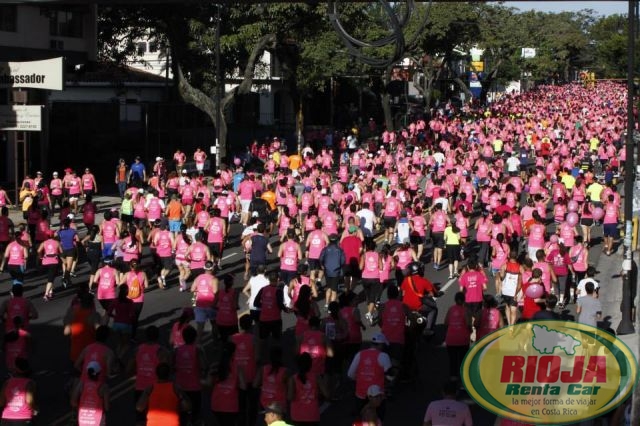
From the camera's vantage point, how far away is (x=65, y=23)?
120ft

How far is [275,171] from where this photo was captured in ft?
116

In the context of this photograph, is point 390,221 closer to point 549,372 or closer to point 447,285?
point 447,285

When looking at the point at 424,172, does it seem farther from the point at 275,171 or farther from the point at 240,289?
the point at 240,289

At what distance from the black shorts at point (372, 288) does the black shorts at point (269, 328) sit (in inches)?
121

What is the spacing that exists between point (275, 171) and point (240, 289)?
50.0ft

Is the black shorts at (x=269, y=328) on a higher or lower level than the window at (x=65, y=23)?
lower

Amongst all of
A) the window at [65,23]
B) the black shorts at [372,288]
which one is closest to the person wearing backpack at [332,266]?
the black shorts at [372,288]

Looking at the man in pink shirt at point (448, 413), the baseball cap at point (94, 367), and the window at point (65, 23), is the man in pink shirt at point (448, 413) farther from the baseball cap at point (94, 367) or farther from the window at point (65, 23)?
the window at point (65, 23)

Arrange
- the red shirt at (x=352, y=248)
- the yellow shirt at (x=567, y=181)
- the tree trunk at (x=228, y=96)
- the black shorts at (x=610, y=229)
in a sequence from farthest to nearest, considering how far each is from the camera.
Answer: the tree trunk at (x=228, y=96)
the yellow shirt at (x=567, y=181)
the black shorts at (x=610, y=229)
the red shirt at (x=352, y=248)

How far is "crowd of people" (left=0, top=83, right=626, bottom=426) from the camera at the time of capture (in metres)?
10.8

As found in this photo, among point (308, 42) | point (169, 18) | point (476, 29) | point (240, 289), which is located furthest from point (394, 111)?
point (240, 289)

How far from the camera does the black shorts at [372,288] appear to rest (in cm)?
1733

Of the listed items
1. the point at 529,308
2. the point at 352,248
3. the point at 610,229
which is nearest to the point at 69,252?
the point at 352,248

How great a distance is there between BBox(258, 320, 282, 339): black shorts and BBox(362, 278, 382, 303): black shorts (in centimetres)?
308
